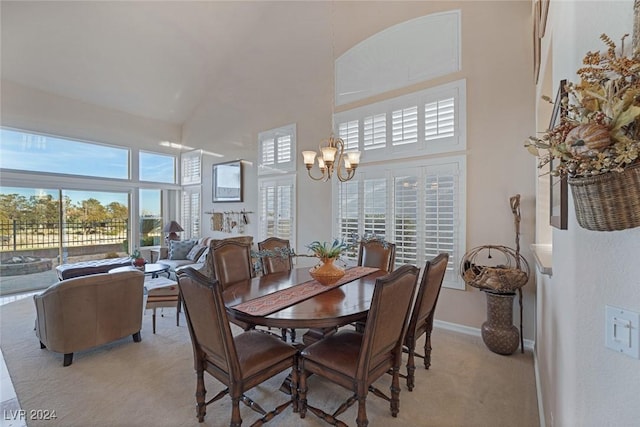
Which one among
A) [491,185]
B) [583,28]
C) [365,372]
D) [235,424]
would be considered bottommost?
[235,424]

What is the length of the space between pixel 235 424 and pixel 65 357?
2.21 m

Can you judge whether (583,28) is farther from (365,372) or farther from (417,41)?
(417,41)

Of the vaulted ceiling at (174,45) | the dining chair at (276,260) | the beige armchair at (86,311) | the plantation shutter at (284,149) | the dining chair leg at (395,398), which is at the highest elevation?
the vaulted ceiling at (174,45)

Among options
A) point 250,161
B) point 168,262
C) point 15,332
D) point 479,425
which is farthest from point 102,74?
point 479,425

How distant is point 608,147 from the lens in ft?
2.45

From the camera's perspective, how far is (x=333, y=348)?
2.12 m

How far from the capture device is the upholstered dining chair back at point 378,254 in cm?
350

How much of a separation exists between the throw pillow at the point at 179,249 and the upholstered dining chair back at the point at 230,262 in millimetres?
3718

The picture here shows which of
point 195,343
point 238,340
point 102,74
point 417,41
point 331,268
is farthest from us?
point 102,74

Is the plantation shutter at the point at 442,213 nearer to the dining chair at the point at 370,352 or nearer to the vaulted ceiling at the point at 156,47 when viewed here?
the dining chair at the point at 370,352

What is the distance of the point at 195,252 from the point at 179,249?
0.47 m

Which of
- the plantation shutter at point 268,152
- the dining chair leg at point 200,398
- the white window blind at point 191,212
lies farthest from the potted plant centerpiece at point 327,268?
the white window blind at point 191,212

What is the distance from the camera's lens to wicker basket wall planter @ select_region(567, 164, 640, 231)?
739 mm

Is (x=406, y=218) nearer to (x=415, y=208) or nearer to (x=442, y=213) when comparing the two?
(x=415, y=208)
